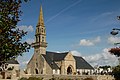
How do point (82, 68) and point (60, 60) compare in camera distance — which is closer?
point (60, 60)

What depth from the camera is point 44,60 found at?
72312mm

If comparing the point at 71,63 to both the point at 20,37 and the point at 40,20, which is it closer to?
the point at 40,20

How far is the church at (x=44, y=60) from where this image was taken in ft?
237

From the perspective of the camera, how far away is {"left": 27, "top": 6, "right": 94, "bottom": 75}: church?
72250mm

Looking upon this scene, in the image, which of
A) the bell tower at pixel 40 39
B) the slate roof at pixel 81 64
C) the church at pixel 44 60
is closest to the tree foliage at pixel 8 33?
the church at pixel 44 60

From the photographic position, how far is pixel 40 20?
3034 inches

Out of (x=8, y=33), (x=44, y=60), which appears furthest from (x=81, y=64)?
(x=8, y=33)

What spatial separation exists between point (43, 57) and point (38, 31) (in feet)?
28.2

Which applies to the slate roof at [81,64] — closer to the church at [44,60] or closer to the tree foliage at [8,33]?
the church at [44,60]

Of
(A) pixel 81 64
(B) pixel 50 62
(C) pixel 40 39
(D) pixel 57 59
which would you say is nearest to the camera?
(B) pixel 50 62

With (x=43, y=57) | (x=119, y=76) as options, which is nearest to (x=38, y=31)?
(x=43, y=57)

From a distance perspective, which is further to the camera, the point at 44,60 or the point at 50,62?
the point at 50,62

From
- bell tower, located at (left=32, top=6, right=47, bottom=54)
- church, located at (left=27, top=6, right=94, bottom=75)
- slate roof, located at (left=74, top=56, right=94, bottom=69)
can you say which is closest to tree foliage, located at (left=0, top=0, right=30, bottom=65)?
church, located at (left=27, top=6, right=94, bottom=75)

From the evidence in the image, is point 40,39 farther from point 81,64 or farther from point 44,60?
point 81,64
